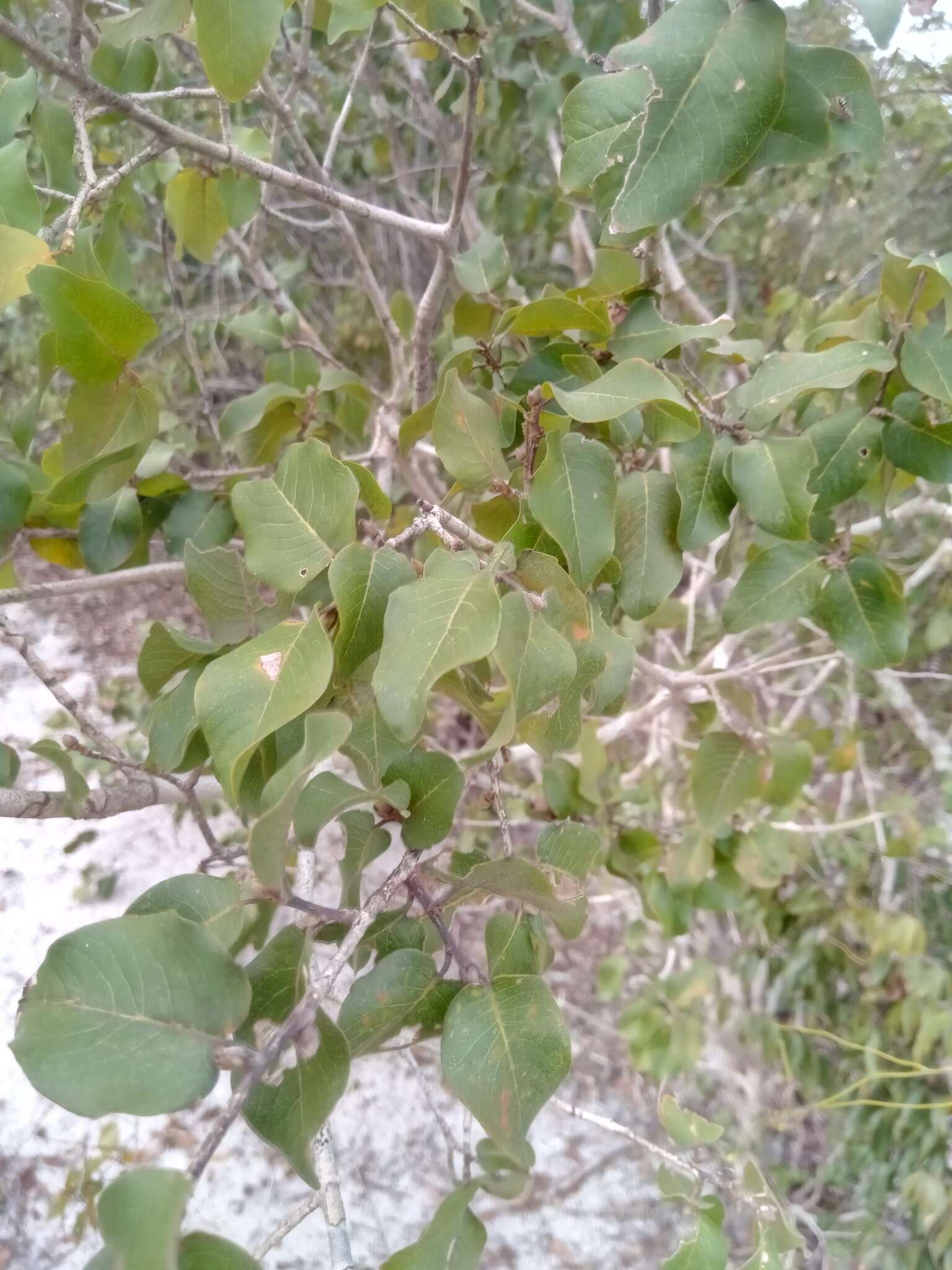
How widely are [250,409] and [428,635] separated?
1.34 feet

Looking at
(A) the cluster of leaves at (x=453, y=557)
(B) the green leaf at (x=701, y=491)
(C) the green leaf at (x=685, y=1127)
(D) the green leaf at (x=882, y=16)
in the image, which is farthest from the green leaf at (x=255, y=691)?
(C) the green leaf at (x=685, y=1127)

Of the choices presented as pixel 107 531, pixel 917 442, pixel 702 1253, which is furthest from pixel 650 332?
pixel 702 1253

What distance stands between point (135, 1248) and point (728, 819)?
0.64 m

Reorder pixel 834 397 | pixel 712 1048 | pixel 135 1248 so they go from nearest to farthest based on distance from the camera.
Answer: pixel 135 1248
pixel 834 397
pixel 712 1048

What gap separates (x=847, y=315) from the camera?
2.09 feet

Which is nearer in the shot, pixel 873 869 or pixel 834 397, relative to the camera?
pixel 834 397

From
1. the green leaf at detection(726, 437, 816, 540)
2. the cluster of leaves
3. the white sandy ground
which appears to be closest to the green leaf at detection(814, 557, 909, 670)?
the cluster of leaves

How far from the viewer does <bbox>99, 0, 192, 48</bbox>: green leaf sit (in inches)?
13.9

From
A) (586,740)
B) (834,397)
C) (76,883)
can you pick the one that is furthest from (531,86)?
(76,883)

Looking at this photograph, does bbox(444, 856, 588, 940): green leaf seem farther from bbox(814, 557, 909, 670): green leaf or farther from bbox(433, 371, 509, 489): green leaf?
bbox(814, 557, 909, 670): green leaf

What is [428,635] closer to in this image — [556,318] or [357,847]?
→ [357,847]

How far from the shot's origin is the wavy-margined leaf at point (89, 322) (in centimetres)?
31

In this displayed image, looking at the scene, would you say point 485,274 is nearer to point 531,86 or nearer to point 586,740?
point 586,740

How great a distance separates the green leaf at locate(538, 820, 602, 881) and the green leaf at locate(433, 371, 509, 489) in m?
0.17
